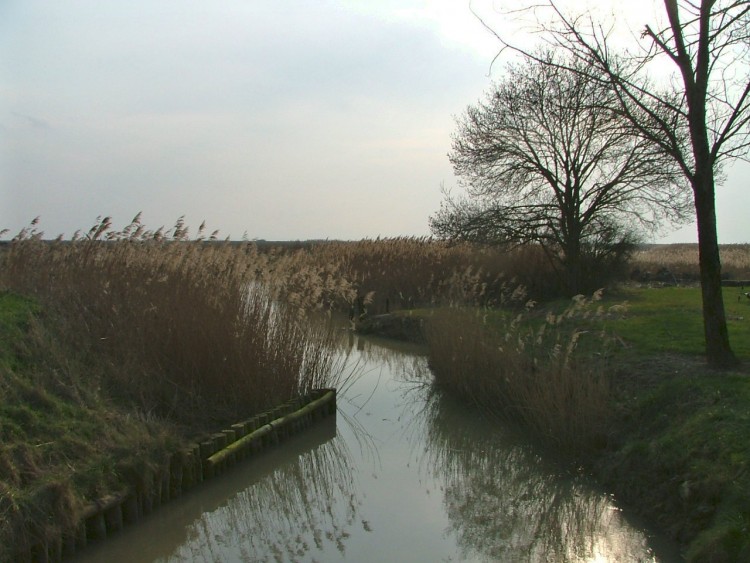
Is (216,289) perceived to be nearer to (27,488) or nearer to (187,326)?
(187,326)

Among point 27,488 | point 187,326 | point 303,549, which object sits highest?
point 187,326

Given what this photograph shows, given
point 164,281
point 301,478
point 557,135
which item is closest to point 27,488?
point 301,478

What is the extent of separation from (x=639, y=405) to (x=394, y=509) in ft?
9.02

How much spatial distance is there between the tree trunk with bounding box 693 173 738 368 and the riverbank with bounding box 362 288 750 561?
0.29 m

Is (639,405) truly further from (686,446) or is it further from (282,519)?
(282,519)

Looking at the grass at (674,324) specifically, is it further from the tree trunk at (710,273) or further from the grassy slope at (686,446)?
the tree trunk at (710,273)

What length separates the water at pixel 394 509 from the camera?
6105 mm

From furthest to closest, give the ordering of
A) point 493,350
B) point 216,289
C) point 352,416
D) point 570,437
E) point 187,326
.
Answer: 1. point 352,416
2. point 493,350
3. point 216,289
4. point 187,326
5. point 570,437

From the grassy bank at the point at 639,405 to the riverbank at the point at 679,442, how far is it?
0.01 m

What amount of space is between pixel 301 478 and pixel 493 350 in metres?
3.15

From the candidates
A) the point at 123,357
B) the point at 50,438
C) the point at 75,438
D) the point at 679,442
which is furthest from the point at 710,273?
the point at 50,438

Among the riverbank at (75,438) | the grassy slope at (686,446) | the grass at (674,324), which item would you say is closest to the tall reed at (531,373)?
the grassy slope at (686,446)

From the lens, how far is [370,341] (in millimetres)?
16906

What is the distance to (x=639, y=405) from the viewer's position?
7.75 meters
